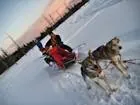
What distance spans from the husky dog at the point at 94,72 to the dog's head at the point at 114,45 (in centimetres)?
12

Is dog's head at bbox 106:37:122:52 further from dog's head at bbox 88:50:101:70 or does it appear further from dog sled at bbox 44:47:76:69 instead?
dog sled at bbox 44:47:76:69

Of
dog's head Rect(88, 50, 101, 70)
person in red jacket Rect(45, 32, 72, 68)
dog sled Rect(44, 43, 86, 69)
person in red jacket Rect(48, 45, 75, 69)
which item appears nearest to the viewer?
dog's head Rect(88, 50, 101, 70)

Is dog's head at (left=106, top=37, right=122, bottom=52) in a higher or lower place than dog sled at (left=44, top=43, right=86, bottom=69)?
higher

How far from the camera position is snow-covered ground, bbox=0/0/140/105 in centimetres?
261

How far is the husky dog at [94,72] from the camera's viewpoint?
2.56 metres

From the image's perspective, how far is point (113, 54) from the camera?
2.63 metres

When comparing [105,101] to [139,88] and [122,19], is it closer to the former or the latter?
[139,88]

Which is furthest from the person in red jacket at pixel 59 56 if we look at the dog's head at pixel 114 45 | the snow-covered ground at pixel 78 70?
the dog's head at pixel 114 45

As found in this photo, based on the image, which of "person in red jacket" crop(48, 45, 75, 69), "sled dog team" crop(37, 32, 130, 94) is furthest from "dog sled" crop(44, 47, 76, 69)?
"sled dog team" crop(37, 32, 130, 94)

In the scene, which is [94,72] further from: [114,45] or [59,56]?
[59,56]

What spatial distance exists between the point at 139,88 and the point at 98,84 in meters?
0.26

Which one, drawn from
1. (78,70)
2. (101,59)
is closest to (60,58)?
(78,70)

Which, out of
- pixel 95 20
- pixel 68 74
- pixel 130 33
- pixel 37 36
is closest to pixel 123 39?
pixel 130 33

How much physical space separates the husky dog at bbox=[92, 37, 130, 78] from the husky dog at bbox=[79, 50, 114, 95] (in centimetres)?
5
